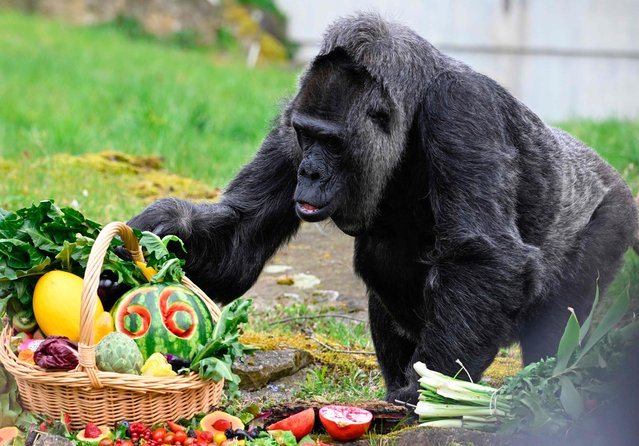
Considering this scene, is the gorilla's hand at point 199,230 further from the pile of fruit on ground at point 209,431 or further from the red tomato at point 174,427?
the red tomato at point 174,427

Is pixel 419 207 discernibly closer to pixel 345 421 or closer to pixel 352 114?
pixel 352 114

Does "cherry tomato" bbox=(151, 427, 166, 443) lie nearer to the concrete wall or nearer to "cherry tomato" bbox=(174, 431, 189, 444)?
"cherry tomato" bbox=(174, 431, 189, 444)

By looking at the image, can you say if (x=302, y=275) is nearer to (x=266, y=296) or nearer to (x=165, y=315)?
(x=266, y=296)

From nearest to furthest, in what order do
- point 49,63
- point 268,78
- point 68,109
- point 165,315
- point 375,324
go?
1. point 165,315
2. point 375,324
3. point 68,109
4. point 49,63
5. point 268,78

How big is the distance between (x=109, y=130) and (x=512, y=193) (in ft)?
21.1

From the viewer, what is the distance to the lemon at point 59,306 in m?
3.88

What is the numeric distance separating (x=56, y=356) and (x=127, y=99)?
8379mm

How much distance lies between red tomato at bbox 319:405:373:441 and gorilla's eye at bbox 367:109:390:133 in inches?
49.6

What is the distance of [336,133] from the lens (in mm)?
4172

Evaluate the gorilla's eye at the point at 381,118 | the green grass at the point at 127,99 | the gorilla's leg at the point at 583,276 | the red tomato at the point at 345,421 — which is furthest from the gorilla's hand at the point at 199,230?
the green grass at the point at 127,99

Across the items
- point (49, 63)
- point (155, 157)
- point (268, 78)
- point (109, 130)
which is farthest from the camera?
point (268, 78)

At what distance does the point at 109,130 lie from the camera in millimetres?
9992

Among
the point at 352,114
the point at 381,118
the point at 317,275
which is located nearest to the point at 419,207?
the point at 381,118

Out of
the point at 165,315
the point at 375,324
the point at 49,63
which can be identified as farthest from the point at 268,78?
the point at 165,315
